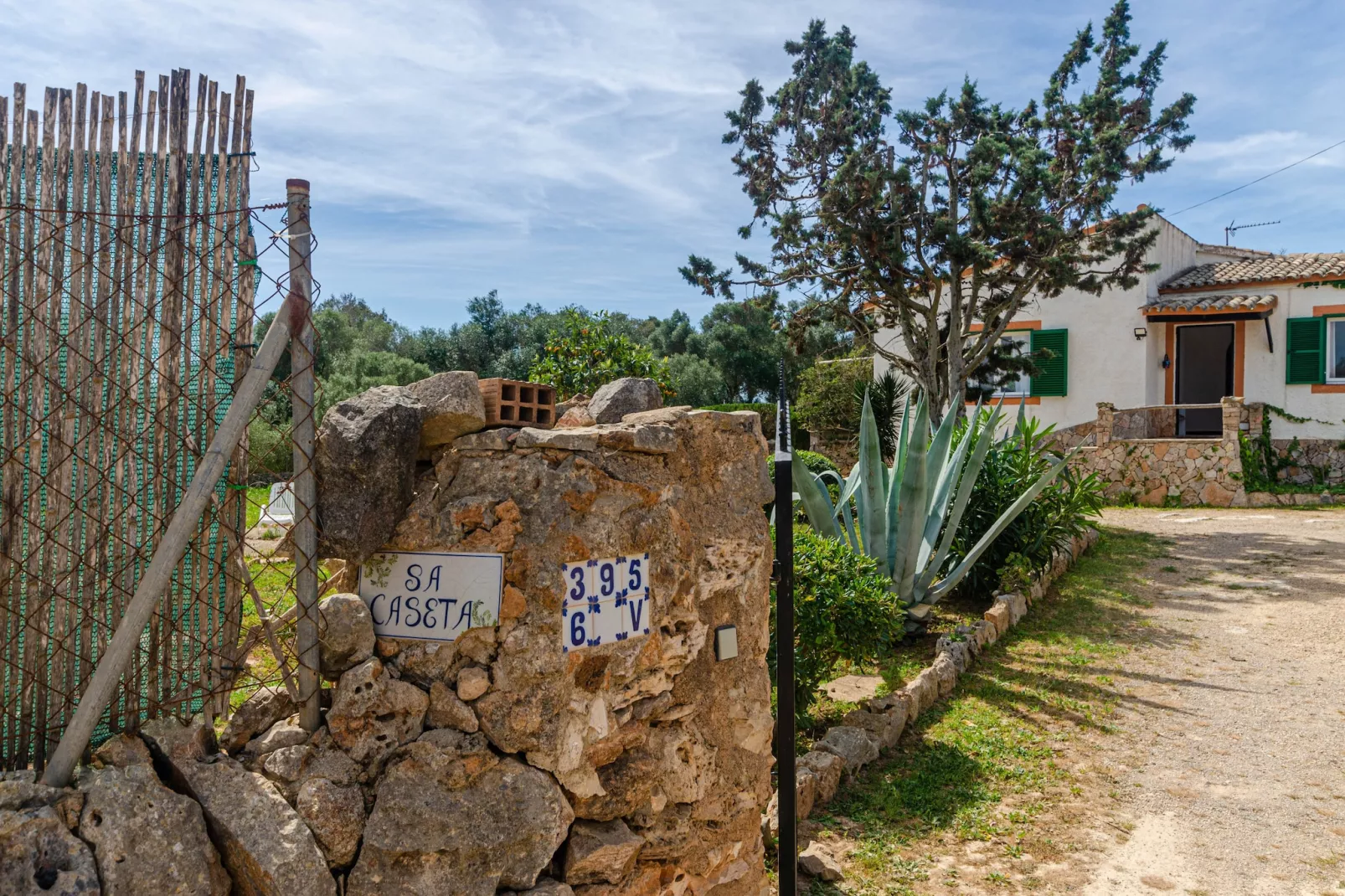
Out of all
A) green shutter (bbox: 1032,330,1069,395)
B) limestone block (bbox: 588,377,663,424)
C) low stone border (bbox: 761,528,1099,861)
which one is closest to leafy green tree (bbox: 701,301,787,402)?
green shutter (bbox: 1032,330,1069,395)

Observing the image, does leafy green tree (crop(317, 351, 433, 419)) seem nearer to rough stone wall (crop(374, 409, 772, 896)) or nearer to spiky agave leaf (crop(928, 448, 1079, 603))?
spiky agave leaf (crop(928, 448, 1079, 603))

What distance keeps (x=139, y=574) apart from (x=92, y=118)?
1133mm

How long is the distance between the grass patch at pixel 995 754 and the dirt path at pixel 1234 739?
0.26 m

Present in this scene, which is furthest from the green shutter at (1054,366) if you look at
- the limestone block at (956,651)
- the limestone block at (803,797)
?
the limestone block at (803,797)

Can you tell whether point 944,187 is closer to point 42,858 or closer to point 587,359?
point 587,359

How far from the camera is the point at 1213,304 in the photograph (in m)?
16.4

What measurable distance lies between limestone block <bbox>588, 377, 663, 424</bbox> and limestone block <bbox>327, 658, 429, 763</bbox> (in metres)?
1.18

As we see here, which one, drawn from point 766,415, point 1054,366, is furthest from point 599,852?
point 1054,366

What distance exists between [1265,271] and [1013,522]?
40.3ft

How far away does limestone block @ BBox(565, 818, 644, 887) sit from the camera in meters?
2.56

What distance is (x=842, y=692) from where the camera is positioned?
18.7ft

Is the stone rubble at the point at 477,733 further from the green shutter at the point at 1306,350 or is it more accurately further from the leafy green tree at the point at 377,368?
the leafy green tree at the point at 377,368

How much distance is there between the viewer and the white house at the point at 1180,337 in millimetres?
15930

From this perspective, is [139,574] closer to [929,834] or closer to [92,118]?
[92,118]
